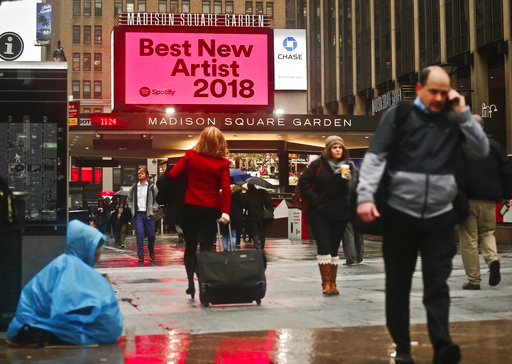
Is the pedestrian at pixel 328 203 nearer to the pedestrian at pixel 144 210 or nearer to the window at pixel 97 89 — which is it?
the pedestrian at pixel 144 210

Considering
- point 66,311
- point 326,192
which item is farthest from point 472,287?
point 66,311

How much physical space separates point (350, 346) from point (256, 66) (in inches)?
1068

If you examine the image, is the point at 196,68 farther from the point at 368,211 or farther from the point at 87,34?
the point at 87,34

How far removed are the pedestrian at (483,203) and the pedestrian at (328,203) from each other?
1.33 meters

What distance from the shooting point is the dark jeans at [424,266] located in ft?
14.9

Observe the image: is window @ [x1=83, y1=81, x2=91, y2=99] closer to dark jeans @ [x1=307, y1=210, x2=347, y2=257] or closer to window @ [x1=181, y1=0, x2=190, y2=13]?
window @ [x1=181, y1=0, x2=190, y2=13]

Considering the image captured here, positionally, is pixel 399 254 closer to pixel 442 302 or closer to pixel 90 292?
pixel 442 302

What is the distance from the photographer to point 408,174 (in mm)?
4598

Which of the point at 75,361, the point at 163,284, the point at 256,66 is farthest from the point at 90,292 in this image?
the point at 256,66

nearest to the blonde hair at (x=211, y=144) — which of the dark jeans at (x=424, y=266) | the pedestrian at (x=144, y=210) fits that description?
the dark jeans at (x=424, y=266)

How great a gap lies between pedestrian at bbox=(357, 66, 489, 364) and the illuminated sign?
27.4 meters

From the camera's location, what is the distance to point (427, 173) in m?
4.57

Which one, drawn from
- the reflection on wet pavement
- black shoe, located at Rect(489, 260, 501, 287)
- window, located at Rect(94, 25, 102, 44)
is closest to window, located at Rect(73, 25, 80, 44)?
window, located at Rect(94, 25, 102, 44)

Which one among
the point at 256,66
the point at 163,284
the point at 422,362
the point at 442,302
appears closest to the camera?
the point at 442,302
